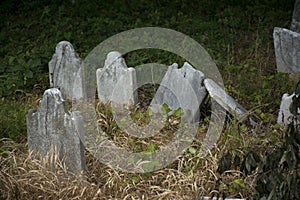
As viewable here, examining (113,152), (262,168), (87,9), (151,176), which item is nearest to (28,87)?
(113,152)

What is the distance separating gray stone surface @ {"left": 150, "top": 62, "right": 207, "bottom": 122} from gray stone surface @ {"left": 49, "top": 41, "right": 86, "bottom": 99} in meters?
0.82

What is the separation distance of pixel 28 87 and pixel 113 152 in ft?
7.19

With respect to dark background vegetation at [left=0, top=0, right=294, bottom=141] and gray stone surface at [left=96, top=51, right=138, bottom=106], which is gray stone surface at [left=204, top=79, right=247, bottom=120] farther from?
gray stone surface at [left=96, top=51, right=138, bottom=106]

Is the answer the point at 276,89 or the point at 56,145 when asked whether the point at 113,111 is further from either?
the point at 276,89

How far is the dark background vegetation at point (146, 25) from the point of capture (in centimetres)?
597

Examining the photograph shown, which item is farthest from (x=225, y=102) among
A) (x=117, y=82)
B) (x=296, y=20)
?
(x=296, y=20)

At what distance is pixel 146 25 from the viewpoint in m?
8.88

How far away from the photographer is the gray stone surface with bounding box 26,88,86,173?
14.8 feet

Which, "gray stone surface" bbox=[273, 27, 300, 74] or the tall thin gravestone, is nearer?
the tall thin gravestone

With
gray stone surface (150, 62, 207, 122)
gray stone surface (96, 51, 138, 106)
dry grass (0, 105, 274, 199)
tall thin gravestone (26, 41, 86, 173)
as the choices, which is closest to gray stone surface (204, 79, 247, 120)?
gray stone surface (150, 62, 207, 122)

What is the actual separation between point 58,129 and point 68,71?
1.66m

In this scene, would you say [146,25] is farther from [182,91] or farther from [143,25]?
[182,91]

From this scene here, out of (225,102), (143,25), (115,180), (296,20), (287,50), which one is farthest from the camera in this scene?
(143,25)

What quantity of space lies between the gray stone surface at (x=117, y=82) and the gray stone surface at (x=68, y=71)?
226mm
